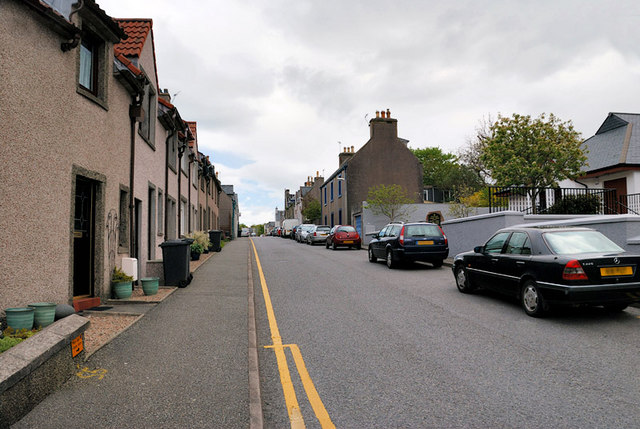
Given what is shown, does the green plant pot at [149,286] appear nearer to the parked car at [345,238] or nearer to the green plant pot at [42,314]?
the green plant pot at [42,314]

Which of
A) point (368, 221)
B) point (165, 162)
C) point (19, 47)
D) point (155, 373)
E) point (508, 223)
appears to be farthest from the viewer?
point (368, 221)

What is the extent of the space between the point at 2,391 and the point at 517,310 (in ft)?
24.3

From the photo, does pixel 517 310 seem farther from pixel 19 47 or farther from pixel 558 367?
pixel 19 47

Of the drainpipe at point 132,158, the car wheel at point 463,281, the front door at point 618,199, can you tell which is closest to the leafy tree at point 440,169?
the front door at point 618,199

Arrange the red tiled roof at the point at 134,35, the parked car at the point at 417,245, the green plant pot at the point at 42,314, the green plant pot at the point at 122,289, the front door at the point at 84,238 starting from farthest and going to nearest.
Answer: the parked car at the point at 417,245, the red tiled roof at the point at 134,35, the green plant pot at the point at 122,289, the front door at the point at 84,238, the green plant pot at the point at 42,314

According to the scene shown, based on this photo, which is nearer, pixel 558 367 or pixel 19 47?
pixel 558 367

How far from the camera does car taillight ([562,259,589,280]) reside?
21.1ft

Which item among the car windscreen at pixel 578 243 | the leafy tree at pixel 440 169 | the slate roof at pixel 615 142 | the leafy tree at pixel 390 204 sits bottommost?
the car windscreen at pixel 578 243

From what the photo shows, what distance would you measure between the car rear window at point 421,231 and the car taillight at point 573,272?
787 centimetres

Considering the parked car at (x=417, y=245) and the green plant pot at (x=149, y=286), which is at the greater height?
the parked car at (x=417, y=245)

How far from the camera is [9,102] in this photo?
5.45 meters

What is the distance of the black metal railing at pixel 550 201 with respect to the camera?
632 inches

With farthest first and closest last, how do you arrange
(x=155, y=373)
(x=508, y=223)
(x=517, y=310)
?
(x=508, y=223), (x=517, y=310), (x=155, y=373)

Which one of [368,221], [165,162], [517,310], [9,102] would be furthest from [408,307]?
[368,221]
